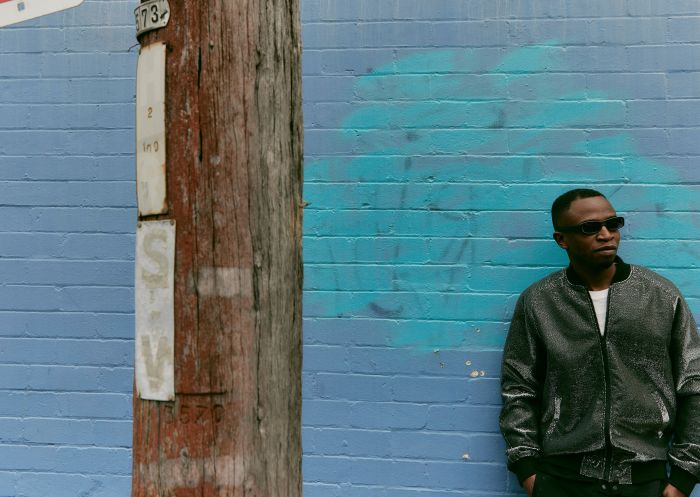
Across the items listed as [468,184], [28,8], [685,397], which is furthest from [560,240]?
[28,8]

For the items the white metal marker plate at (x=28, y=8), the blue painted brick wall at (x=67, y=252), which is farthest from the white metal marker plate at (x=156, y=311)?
the white metal marker plate at (x=28, y=8)

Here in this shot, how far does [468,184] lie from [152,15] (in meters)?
2.50

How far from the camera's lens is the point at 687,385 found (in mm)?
4180

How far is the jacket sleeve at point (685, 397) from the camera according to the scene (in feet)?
13.5

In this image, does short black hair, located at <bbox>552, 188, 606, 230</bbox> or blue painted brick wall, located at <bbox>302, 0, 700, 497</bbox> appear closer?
short black hair, located at <bbox>552, 188, 606, 230</bbox>

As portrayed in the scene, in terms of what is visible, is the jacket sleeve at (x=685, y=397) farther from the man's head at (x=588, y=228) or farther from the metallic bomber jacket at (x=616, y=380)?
the man's head at (x=588, y=228)

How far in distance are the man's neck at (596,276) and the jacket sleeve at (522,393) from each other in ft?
1.06

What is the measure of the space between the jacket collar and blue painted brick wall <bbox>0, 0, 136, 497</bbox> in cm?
235

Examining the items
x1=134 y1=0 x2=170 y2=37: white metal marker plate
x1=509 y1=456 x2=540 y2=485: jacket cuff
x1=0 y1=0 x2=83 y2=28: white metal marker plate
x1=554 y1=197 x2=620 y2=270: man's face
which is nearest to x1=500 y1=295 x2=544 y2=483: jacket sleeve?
x1=509 y1=456 x2=540 y2=485: jacket cuff

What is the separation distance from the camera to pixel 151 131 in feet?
8.16

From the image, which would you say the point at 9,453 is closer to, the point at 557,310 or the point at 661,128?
the point at 557,310

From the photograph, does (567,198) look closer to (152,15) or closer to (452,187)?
(452,187)

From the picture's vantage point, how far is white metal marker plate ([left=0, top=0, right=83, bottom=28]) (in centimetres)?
505

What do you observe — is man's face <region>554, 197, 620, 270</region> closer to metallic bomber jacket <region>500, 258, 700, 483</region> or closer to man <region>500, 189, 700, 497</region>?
man <region>500, 189, 700, 497</region>
